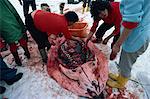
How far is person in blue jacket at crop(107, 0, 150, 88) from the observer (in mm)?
1503

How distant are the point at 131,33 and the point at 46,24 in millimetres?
951

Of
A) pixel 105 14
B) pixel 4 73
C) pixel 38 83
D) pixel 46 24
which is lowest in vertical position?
pixel 38 83

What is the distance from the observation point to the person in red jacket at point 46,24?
2.24m

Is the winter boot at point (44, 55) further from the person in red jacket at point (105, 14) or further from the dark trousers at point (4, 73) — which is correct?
the person in red jacket at point (105, 14)

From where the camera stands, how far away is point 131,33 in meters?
1.78

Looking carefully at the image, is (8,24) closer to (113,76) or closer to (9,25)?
(9,25)

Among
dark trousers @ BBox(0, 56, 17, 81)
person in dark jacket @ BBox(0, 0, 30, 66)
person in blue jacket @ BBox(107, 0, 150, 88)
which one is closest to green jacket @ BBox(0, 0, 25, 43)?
person in dark jacket @ BBox(0, 0, 30, 66)

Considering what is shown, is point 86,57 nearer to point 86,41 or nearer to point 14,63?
point 86,41

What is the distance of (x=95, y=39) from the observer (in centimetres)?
301

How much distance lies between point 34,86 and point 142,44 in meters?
Answer: 1.17

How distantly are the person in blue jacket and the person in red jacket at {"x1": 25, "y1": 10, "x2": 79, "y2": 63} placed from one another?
2.10 ft

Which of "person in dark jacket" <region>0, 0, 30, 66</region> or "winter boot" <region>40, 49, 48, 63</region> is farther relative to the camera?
"winter boot" <region>40, 49, 48, 63</region>

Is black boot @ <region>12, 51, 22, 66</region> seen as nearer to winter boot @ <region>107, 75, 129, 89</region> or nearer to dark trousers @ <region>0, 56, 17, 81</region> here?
dark trousers @ <region>0, 56, 17, 81</region>

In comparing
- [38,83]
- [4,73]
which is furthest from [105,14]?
[4,73]
